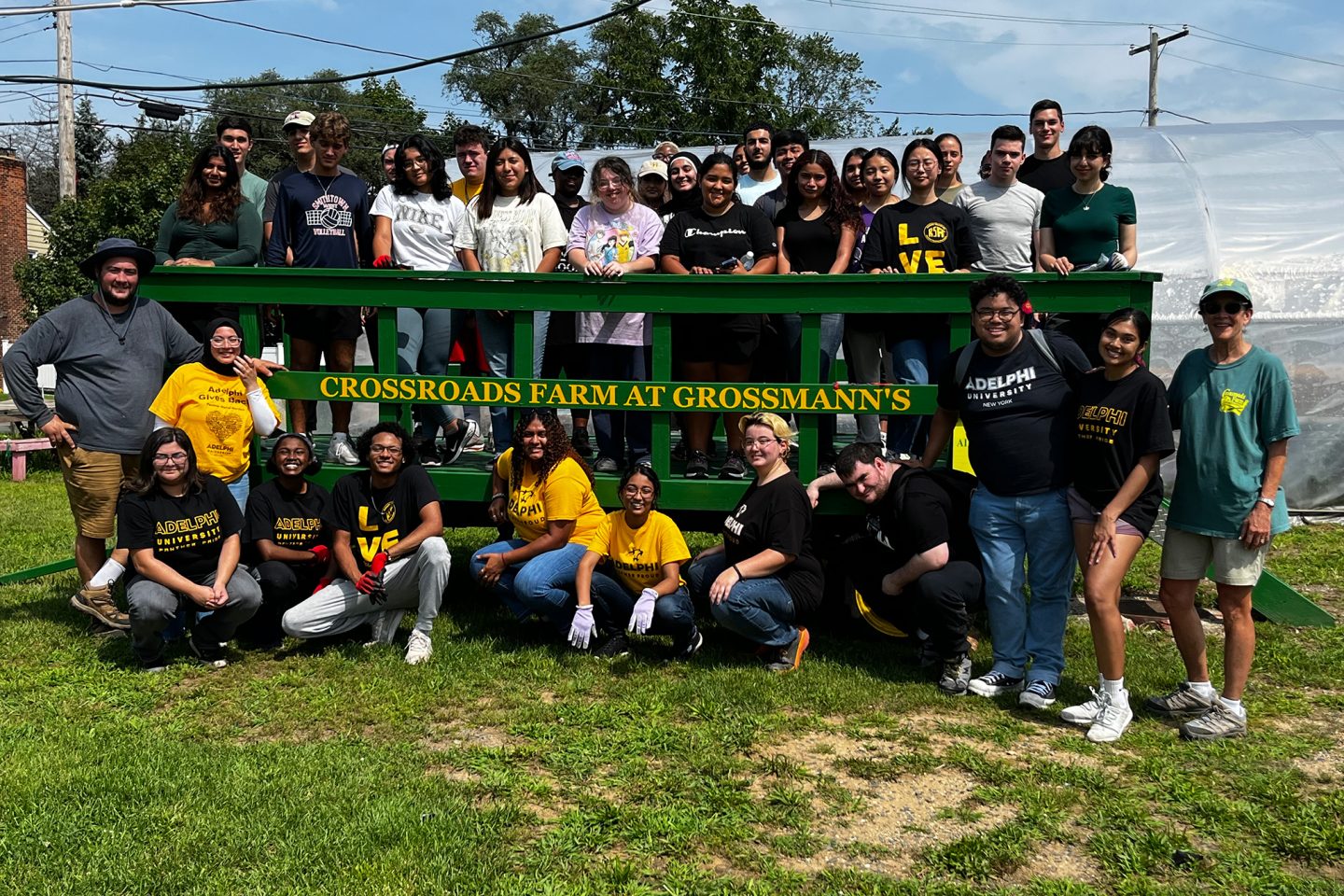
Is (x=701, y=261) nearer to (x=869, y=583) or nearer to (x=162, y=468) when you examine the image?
(x=869, y=583)

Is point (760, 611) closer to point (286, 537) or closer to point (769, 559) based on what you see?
point (769, 559)

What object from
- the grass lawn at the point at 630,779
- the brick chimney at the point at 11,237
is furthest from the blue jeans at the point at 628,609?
the brick chimney at the point at 11,237

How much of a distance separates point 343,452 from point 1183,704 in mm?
4494

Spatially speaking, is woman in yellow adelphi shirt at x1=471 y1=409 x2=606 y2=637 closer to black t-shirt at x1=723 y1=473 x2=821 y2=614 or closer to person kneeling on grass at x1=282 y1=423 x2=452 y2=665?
person kneeling on grass at x1=282 y1=423 x2=452 y2=665

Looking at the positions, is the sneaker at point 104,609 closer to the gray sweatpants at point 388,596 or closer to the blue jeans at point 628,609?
the gray sweatpants at point 388,596

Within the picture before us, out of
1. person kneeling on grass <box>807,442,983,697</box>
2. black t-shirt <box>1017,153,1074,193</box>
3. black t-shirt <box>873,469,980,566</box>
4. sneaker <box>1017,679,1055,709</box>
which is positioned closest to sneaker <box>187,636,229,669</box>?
person kneeling on grass <box>807,442,983,697</box>

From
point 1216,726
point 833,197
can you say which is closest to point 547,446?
→ point 833,197

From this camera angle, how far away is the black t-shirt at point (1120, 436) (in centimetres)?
483

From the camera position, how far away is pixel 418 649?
5906 mm

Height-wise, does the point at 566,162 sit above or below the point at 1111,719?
above

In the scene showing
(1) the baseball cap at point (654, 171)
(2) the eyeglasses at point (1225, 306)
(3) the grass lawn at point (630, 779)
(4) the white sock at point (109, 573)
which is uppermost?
(1) the baseball cap at point (654, 171)

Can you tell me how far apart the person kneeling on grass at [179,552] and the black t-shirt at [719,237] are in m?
2.70

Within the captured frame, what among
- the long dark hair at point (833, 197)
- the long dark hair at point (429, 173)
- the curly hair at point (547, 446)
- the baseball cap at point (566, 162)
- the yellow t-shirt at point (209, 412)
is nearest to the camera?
the curly hair at point (547, 446)

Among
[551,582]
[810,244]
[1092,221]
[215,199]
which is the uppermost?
[215,199]
